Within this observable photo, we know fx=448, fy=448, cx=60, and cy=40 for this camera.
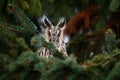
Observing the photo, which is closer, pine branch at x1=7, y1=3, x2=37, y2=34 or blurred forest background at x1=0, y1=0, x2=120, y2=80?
blurred forest background at x1=0, y1=0, x2=120, y2=80

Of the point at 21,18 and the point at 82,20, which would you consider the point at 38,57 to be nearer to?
the point at 21,18

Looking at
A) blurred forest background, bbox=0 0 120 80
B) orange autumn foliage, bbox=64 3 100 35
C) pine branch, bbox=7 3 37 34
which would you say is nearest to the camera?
blurred forest background, bbox=0 0 120 80

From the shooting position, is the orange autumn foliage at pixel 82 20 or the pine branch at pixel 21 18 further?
the orange autumn foliage at pixel 82 20

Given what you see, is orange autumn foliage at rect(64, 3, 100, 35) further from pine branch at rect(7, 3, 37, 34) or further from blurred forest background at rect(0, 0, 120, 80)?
pine branch at rect(7, 3, 37, 34)

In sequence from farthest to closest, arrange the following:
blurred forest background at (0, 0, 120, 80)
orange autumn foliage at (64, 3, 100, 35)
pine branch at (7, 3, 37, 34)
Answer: orange autumn foliage at (64, 3, 100, 35), pine branch at (7, 3, 37, 34), blurred forest background at (0, 0, 120, 80)

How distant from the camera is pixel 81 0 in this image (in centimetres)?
669

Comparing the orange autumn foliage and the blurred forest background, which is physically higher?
the orange autumn foliage

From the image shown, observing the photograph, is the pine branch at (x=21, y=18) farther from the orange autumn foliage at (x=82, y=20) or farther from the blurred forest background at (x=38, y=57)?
the orange autumn foliage at (x=82, y=20)

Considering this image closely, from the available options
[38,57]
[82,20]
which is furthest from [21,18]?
[82,20]

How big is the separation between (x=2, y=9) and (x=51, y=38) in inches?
22.9

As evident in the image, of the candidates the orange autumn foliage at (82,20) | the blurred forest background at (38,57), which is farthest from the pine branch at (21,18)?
the orange autumn foliage at (82,20)

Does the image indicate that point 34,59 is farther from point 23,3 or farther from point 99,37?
point 99,37

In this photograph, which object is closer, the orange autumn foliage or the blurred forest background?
the blurred forest background

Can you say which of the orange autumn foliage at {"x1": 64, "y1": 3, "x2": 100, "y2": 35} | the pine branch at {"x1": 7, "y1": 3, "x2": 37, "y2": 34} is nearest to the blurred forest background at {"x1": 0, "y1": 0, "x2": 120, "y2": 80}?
the pine branch at {"x1": 7, "y1": 3, "x2": 37, "y2": 34}
